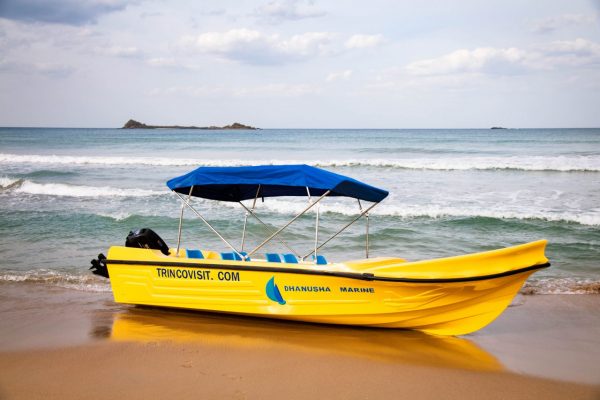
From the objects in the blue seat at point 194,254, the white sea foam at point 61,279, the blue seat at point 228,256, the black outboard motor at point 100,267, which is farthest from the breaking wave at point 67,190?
the blue seat at point 228,256

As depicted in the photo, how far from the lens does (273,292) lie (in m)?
6.38

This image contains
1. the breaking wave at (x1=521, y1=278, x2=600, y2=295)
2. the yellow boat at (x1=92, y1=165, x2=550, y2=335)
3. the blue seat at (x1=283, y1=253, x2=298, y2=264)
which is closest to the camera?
the yellow boat at (x1=92, y1=165, x2=550, y2=335)

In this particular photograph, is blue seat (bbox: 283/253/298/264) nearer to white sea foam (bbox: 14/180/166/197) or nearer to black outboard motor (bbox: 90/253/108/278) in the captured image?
black outboard motor (bbox: 90/253/108/278)

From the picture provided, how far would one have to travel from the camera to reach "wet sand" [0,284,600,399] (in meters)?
4.70

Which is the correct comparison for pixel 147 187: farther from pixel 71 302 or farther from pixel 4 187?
pixel 71 302

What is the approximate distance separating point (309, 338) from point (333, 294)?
0.61 m

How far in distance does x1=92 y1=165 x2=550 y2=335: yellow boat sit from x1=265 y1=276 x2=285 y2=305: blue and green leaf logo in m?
0.01

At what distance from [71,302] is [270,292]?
3198mm

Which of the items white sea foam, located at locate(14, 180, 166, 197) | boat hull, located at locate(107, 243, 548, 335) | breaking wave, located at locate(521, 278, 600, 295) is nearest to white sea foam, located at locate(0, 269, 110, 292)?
boat hull, located at locate(107, 243, 548, 335)

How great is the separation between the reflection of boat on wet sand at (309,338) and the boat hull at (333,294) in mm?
152

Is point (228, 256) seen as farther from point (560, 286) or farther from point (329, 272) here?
point (560, 286)

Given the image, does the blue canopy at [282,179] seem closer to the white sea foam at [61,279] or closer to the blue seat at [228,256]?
the blue seat at [228,256]

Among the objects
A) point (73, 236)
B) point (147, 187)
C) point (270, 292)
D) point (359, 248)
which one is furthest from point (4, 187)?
point (270, 292)

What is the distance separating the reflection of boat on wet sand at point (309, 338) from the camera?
5531 millimetres
